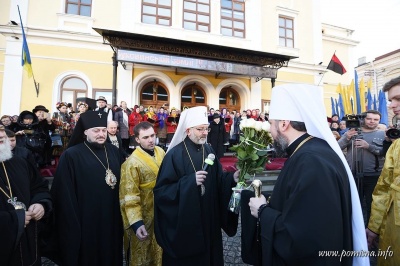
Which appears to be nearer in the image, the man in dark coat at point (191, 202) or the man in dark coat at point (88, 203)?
the man in dark coat at point (191, 202)

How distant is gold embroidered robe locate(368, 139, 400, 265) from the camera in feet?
6.75

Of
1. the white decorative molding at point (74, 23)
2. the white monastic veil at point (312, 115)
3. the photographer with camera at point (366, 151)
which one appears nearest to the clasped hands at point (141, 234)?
the white monastic veil at point (312, 115)

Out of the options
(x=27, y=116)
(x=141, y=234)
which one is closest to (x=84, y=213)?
(x=141, y=234)

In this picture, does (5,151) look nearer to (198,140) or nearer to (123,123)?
(198,140)

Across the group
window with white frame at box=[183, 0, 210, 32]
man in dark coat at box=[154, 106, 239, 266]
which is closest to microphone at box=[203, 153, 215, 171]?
man in dark coat at box=[154, 106, 239, 266]

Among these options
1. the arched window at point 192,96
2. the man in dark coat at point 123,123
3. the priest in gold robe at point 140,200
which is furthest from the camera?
the arched window at point 192,96

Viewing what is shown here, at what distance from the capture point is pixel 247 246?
6.37ft

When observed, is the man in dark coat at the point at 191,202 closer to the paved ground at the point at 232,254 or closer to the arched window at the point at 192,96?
the paved ground at the point at 232,254

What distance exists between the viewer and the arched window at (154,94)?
14.2 metres

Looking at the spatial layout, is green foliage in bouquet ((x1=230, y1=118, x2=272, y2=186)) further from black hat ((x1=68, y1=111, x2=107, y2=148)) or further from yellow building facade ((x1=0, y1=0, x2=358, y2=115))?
yellow building facade ((x1=0, y1=0, x2=358, y2=115))

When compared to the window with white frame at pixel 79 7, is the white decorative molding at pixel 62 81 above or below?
below

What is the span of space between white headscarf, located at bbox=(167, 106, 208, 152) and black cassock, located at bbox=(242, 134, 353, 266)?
1301mm

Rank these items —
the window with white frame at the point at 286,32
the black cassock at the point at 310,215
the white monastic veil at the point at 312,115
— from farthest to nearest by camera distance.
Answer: the window with white frame at the point at 286,32 → the white monastic veil at the point at 312,115 → the black cassock at the point at 310,215

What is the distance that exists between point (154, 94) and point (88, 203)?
39.6ft
